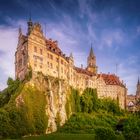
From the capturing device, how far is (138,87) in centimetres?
16212

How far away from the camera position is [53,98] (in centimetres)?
8106

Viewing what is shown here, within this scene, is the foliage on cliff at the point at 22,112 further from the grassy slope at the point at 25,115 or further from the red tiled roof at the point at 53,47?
the red tiled roof at the point at 53,47

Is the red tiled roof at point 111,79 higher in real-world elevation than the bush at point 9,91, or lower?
higher

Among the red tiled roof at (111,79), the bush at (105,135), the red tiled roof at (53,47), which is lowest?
the bush at (105,135)

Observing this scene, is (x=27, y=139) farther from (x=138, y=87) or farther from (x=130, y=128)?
(x=138, y=87)

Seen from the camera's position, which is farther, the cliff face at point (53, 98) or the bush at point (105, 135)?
the cliff face at point (53, 98)

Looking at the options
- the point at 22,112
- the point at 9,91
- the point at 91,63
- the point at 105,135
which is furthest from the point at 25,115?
the point at 91,63

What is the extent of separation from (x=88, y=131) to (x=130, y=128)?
37016 mm

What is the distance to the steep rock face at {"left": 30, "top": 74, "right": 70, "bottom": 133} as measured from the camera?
7750 centimetres

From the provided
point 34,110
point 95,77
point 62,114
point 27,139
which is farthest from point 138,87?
point 27,139

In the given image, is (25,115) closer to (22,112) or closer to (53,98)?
(22,112)

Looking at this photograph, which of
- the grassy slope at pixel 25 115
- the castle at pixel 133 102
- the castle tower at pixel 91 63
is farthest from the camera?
the castle at pixel 133 102

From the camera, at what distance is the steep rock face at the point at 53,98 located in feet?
254

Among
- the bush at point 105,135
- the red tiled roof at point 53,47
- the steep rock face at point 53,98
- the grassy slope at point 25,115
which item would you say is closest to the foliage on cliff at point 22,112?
the grassy slope at point 25,115
